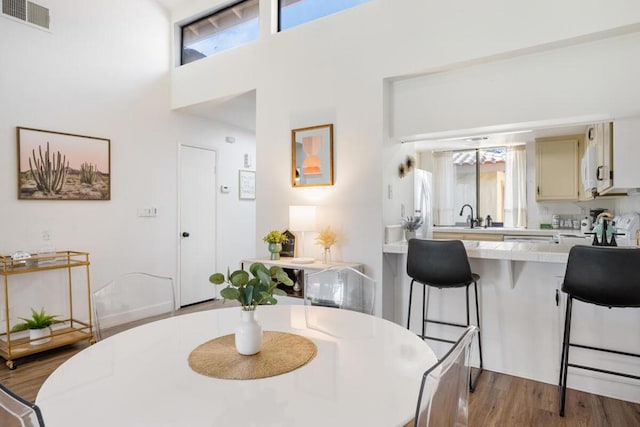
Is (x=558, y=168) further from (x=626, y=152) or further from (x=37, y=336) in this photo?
(x=37, y=336)

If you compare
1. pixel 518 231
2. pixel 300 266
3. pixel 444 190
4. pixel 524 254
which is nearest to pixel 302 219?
pixel 300 266

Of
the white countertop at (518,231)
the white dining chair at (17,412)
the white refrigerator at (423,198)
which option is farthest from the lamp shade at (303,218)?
the white dining chair at (17,412)

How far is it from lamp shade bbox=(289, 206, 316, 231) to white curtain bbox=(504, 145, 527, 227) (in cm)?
320

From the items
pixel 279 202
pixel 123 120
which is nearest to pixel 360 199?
pixel 279 202

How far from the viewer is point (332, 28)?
336 centimetres

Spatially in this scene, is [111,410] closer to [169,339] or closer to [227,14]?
[169,339]

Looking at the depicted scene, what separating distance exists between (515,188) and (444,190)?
3.17 feet

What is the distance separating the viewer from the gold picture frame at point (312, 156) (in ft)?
11.1

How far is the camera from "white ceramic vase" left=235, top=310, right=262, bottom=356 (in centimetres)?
129

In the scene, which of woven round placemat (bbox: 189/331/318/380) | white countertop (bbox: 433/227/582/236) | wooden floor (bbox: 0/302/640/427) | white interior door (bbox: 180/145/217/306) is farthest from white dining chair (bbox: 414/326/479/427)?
white interior door (bbox: 180/145/217/306)

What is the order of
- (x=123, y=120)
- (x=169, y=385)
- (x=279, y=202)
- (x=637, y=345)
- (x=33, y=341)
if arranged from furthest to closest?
(x=123, y=120) → (x=279, y=202) → (x=33, y=341) → (x=637, y=345) → (x=169, y=385)

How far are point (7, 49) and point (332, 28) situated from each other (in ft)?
9.46

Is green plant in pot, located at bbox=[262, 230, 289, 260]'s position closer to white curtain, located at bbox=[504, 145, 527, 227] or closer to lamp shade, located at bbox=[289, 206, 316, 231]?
lamp shade, located at bbox=[289, 206, 316, 231]

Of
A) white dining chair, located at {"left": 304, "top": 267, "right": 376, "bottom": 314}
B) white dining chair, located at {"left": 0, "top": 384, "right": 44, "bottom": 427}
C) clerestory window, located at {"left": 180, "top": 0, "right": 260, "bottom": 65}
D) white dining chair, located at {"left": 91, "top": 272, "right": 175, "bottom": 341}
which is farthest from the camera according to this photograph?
clerestory window, located at {"left": 180, "top": 0, "right": 260, "bottom": 65}
